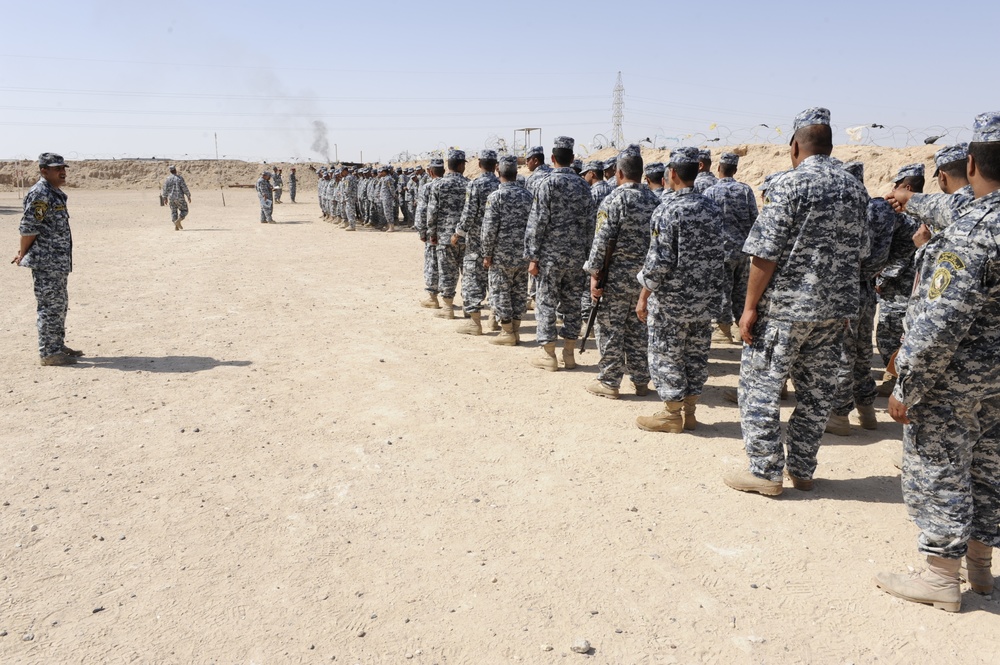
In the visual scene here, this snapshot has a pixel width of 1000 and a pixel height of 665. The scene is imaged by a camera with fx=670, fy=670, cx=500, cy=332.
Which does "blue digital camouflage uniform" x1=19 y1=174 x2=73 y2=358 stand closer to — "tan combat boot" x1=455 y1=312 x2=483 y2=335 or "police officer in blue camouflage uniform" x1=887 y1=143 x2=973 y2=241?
"tan combat boot" x1=455 y1=312 x2=483 y2=335

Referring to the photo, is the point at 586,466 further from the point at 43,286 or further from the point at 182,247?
the point at 182,247

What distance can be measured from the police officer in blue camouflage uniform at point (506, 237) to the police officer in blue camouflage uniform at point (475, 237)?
1.29ft

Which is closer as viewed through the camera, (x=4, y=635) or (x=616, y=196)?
(x=4, y=635)

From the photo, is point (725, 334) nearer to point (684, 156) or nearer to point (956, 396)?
point (684, 156)

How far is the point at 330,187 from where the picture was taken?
23016 mm

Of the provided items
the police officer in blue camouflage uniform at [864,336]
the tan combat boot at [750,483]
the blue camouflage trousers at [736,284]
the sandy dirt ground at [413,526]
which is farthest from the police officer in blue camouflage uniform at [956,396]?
the blue camouflage trousers at [736,284]

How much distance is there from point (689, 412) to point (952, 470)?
7.74 feet

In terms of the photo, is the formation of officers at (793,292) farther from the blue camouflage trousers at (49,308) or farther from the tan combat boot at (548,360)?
the blue camouflage trousers at (49,308)

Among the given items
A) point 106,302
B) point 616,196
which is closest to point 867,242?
point 616,196

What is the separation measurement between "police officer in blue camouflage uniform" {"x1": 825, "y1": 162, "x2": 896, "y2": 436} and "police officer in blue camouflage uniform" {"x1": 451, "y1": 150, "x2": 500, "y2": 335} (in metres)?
4.16

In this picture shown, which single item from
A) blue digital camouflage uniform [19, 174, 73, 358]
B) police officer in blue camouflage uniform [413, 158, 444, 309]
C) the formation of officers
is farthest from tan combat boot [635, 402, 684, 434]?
blue digital camouflage uniform [19, 174, 73, 358]

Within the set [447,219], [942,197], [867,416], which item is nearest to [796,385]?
[942,197]

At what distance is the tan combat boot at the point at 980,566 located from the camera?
3.06 meters

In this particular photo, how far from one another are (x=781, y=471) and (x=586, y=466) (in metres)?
1.22
